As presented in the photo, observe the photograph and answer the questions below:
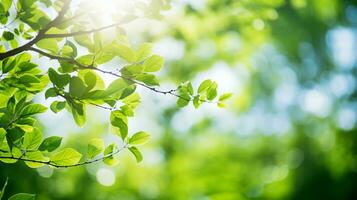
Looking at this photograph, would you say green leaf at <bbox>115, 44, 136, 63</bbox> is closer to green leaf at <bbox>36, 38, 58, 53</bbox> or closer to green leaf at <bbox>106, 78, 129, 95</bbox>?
green leaf at <bbox>106, 78, 129, 95</bbox>

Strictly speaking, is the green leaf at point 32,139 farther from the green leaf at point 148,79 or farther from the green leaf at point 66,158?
the green leaf at point 148,79

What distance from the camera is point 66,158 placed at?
1.11 meters

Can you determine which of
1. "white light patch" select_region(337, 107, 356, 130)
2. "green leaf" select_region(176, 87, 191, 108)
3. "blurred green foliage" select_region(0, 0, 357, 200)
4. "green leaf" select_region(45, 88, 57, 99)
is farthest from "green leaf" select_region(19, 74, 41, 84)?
"white light patch" select_region(337, 107, 356, 130)

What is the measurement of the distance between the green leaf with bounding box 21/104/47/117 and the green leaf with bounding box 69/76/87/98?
10cm

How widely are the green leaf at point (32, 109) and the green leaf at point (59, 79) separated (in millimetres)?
84

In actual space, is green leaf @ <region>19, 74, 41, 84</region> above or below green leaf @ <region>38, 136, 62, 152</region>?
above

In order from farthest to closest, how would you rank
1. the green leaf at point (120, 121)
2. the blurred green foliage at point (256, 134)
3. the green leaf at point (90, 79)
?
the blurred green foliage at point (256, 134), the green leaf at point (120, 121), the green leaf at point (90, 79)

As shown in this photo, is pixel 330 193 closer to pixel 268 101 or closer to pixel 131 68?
pixel 268 101

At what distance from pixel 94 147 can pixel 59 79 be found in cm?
22

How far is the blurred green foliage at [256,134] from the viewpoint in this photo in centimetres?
636

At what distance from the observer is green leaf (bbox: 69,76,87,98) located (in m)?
1.04

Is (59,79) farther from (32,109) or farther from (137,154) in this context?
(137,154)

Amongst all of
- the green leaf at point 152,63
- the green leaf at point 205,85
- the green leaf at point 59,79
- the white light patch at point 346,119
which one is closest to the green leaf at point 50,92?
the green leaf at point 59,79

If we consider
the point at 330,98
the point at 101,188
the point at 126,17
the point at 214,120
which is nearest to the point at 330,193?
the point at 330,98
